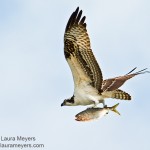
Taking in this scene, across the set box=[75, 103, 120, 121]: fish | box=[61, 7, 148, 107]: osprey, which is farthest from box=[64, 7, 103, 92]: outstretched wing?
box=[75, 103, 120, 121]: fish

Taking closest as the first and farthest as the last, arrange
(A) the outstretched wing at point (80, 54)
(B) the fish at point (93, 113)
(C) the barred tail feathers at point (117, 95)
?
(B) the fish at point (93, 113), (A) the outstretched wing at point (80, 54), (C) the barred tail feathers at point (117, 95)

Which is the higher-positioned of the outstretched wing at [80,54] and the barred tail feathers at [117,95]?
the outstretched wing at [80,54]

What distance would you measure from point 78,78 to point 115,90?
4.20 ft

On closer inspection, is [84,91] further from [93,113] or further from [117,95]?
[93,113]

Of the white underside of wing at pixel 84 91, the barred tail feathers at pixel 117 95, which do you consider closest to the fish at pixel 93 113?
the white underside of wing at pixel 84 91

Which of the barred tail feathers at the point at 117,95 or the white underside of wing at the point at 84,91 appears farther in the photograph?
the barred tail feathers at the point at 117,95

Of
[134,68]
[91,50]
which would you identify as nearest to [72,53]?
[91,50]

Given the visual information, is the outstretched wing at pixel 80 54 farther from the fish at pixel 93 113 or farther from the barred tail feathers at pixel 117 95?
the fish at pixel 93 113

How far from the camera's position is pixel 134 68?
27.8 m

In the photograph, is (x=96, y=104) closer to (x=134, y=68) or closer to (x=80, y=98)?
(x=80, y=98)

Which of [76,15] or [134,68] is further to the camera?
[134,68]

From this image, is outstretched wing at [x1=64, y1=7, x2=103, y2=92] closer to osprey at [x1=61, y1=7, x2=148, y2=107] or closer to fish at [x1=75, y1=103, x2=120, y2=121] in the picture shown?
osprey at [x1=61, y1=7, x2=148, y2=107]

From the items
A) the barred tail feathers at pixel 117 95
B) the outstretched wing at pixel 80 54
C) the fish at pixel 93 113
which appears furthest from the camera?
the barred tail feathers at pixel 117 95

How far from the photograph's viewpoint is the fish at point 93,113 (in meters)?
25.2
